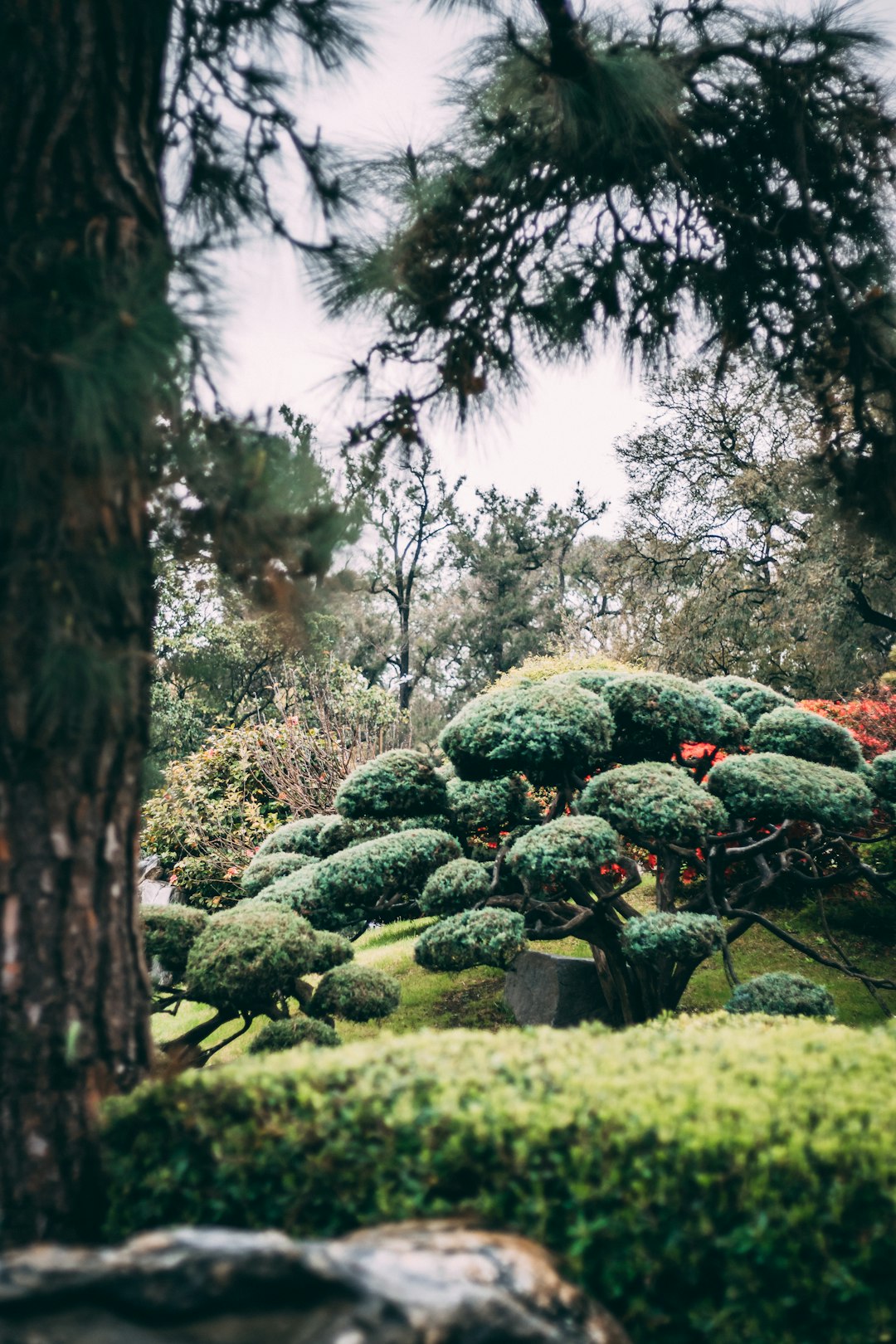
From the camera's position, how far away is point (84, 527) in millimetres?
2355

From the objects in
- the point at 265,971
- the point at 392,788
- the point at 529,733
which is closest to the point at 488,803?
the point at 392,788

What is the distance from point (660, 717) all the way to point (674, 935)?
1.53 metres

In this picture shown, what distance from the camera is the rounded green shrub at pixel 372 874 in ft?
16.7

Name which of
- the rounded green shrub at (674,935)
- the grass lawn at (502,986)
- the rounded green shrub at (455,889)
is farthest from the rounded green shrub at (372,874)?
the grass lawn at (502,986)

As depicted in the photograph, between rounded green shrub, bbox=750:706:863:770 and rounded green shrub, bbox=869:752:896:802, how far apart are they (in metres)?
0.16

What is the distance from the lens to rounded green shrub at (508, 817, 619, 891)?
4570mm

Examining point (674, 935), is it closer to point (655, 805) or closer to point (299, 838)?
point (655, 805)

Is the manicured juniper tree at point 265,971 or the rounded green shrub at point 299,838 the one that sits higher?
the rounded green shrub at point 299,838

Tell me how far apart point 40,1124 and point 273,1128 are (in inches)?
26.2

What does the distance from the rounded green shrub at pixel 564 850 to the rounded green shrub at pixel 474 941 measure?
29 cm

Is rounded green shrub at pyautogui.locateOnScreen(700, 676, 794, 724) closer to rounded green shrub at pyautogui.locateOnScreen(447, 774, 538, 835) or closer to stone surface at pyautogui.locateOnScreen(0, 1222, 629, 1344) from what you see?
rounded green shrub at pyautogui.locateOnScreen(447, 774, 538, 835)

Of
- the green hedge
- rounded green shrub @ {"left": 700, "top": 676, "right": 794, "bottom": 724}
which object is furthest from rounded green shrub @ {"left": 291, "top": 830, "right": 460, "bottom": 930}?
rounded green shrub @ {"left": 700, "top": 676, "right": 794, "bottom": 724}

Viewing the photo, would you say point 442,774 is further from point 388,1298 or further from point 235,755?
point 235,755

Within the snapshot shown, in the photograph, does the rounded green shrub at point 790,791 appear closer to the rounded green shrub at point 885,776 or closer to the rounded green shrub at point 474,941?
the rounded green shrub at point 885,776
